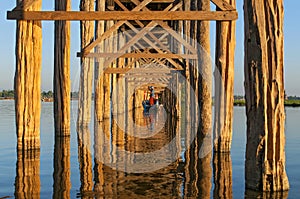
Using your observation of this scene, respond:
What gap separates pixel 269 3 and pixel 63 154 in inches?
179

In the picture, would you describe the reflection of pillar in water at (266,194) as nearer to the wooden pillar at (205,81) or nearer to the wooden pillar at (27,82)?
the wooden pillar at (27,82)

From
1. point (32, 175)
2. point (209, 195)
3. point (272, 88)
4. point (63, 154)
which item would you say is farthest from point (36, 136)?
point (272, 88)

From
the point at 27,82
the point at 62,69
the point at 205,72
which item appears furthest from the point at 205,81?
the point at 27,82

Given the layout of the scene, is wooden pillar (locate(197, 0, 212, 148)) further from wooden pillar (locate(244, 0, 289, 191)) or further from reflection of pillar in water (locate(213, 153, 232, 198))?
wooden pillar (locate(244, 0, 289, 191))

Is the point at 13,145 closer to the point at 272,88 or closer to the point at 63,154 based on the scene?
the point at 63,154

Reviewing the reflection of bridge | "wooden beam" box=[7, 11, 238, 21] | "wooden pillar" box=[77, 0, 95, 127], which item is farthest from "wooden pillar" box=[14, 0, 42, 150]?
"wooden pillar" box=[77, 0, 95, 127]

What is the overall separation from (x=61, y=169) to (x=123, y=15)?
9.05 ft

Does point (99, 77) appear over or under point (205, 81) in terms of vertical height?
over

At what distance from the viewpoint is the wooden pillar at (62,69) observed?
9.43 m

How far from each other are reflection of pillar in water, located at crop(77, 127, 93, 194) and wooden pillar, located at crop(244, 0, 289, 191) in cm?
186

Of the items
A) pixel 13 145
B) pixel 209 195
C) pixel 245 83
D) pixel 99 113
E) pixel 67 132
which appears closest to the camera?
pixel 209 195

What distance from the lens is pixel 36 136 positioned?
7430mm

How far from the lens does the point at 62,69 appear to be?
9.55 metres

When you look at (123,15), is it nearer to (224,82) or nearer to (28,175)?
(224,82)
